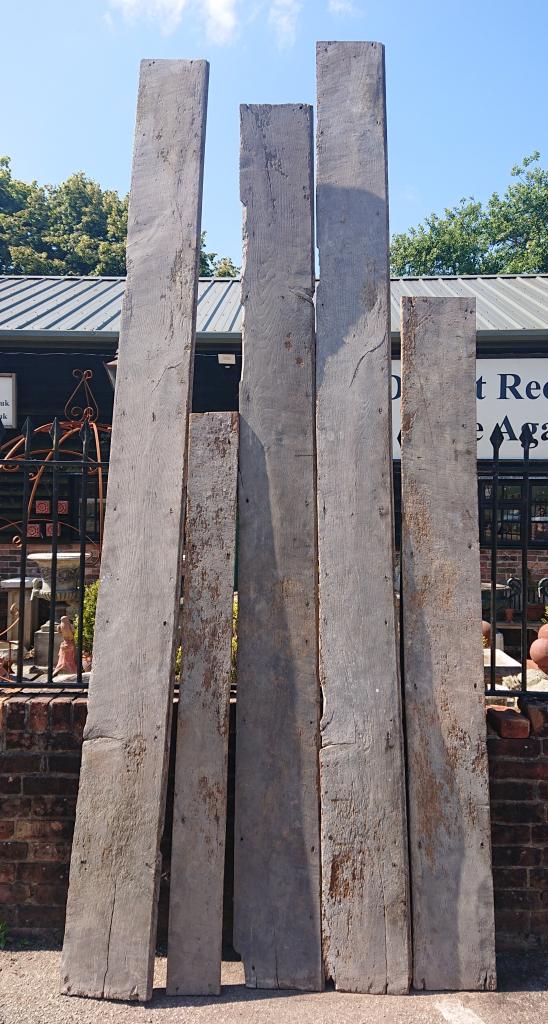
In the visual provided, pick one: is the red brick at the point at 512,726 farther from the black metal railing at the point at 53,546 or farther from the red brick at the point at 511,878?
the black metal railing at the point at 53,546

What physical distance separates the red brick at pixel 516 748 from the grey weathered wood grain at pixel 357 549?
49cm

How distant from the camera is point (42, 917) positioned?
2723 millimetres

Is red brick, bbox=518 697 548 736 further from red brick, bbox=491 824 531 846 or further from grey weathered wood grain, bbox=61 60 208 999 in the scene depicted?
grey weathered wood grain, bbox=61 60 208 999

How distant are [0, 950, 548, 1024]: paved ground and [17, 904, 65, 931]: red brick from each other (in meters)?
0.28

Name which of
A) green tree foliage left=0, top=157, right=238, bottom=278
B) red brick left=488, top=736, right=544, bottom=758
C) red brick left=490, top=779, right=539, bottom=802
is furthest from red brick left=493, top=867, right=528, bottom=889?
green tree foliage left=0, top=157, right=238, bottom=278

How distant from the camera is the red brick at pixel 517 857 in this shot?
2.68m

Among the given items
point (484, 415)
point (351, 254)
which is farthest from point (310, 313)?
point (484, 415)

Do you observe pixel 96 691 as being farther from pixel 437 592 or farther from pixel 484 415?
pixel 484 415

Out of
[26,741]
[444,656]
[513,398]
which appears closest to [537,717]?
[444,656]

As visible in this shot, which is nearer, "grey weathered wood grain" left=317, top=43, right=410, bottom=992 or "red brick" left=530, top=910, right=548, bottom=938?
"grey weathered wood grain" left=317, top=43, right=410, bottom=992

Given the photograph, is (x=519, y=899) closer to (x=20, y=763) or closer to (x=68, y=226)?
(x=20, y=763)

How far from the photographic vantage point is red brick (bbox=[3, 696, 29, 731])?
2766 mm

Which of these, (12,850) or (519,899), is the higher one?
(12,850)

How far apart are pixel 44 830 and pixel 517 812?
1.85 m
